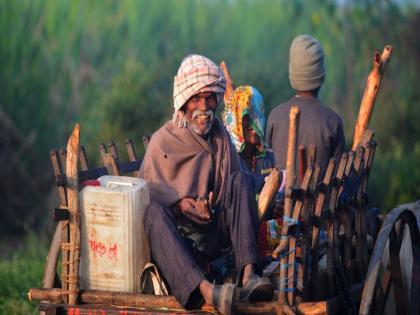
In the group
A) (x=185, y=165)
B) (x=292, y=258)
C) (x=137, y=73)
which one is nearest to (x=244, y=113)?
(x=185, y=165)

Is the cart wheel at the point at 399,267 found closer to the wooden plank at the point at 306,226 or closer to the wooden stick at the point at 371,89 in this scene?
the wooden plank at the point at 306,226

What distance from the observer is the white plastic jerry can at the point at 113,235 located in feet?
15.3

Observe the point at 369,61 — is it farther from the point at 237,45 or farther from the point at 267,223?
the point at 267,223

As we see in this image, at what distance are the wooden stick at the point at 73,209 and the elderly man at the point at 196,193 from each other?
32 centimetres

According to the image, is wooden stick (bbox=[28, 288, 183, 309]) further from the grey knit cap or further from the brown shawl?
the grey knit cap

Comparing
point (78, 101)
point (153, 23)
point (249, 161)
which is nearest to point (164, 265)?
point (249, 161)

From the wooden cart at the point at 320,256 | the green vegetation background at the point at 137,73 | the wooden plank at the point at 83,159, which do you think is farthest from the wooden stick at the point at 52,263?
the green vegetation background at the point at 137,73

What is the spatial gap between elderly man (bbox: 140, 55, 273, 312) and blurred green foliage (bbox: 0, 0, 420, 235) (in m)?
5.04

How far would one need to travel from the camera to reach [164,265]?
185 inches

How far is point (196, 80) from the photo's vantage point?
16.8ft

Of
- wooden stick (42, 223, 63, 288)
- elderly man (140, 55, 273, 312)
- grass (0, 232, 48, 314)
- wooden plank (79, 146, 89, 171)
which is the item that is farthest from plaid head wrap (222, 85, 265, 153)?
grass (0, 232, 48, 314)

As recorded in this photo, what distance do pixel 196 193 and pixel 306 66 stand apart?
1.74 meters

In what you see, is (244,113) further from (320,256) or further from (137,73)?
(137,73)

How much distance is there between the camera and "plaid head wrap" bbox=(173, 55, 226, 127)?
5.11 m
